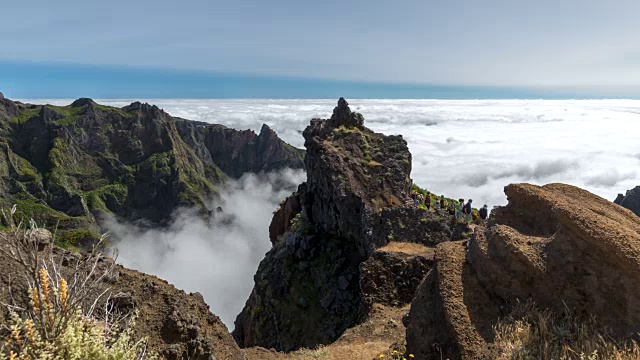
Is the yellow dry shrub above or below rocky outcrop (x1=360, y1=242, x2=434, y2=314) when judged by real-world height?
above

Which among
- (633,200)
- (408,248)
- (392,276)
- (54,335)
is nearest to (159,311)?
(54,335)

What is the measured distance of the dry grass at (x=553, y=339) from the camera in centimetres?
827

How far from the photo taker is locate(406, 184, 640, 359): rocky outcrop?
9.45 meters

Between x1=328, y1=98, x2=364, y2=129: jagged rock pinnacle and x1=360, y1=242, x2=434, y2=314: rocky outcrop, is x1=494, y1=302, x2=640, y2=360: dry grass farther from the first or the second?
x1=328, y1=98, x2=364, y2=129: jagged rock pinnacle

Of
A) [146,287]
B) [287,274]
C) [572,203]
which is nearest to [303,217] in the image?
[287,274]

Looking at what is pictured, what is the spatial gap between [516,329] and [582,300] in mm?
2018

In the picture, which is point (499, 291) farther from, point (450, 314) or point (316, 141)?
point (316, 141)

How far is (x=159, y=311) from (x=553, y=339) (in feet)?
41.4

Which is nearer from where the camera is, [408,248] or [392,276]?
[392,276]

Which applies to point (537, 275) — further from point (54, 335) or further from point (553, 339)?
point (54, 335)

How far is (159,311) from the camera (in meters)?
14.1

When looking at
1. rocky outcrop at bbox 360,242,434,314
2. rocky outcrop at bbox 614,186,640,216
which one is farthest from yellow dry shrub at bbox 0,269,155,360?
rocky outcrop at bbox 614,186,640,216

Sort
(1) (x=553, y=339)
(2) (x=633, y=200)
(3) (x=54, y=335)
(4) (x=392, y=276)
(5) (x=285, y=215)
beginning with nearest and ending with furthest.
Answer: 1. (3) (x=54, y=335)
2. (1) (x=553, y=339)
3. (4) (x=392, y=276)
4. (5) (x=285, y=215)
5. (2) (x=633, y=200)

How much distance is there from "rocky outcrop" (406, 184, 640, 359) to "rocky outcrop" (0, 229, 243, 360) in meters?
7.59
